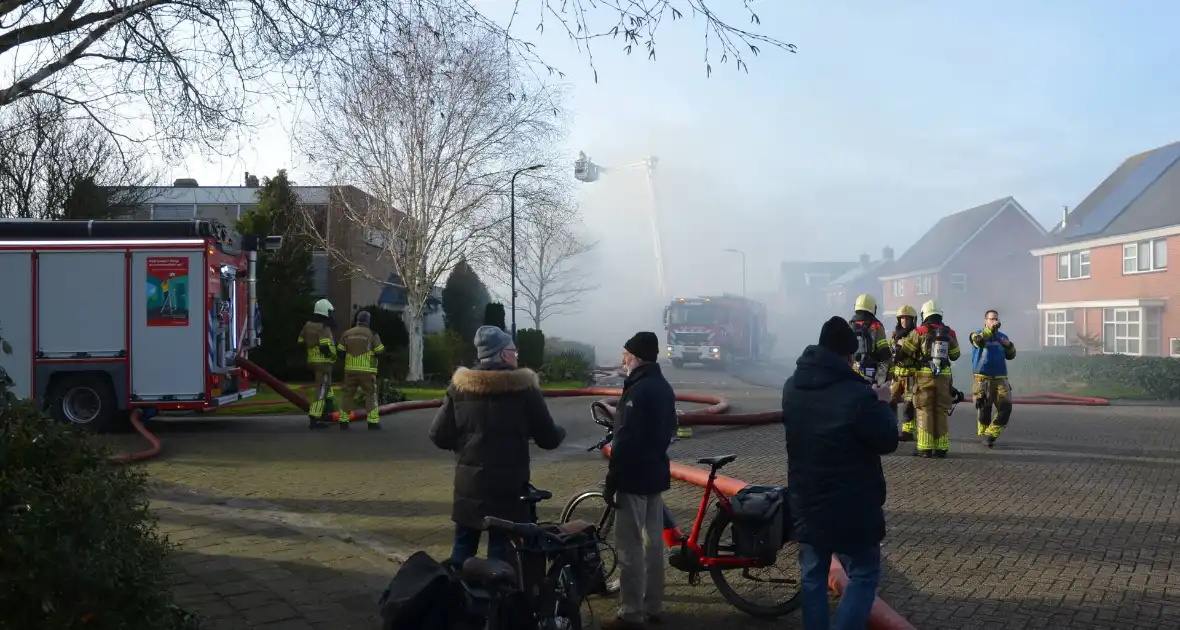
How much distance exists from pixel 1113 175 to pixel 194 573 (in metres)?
48.6

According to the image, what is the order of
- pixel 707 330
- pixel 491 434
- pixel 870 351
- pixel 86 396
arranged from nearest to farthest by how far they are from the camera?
pixel 491 434 → pixel 870 351 → pixel 86 396 → pixel 707 330

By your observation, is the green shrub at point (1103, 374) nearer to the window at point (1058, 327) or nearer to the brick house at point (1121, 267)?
the brick house at point (1121, 267)

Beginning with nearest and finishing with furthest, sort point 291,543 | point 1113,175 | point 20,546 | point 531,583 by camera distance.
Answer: point 20,546, point 531,583, point 291,543, point 1113,175

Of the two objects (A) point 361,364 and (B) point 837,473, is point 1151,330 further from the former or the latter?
(B) point 837,473

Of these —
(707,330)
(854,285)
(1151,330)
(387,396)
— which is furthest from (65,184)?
(854,285)

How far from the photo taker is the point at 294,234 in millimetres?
28250

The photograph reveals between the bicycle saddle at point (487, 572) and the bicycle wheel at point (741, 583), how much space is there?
1.88 m

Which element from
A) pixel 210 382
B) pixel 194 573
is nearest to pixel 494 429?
pixel 194 573

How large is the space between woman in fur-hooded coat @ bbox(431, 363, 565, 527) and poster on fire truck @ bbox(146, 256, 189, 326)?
10146 mm

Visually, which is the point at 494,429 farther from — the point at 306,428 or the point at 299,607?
the point at 306,428

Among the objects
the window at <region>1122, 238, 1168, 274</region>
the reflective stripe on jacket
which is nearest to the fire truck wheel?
the reflective stripe on jacket

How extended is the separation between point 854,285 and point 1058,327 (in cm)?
3858

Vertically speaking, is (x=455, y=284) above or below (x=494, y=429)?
above

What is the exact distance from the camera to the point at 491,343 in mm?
4918
